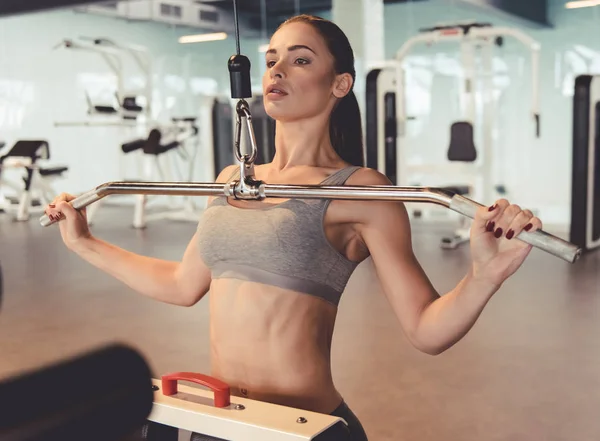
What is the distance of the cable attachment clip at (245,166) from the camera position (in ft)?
3.38

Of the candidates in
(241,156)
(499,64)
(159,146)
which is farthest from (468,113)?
(241,156)

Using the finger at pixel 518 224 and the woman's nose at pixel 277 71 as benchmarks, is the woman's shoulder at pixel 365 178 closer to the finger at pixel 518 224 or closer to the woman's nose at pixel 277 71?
the woman's nose at pixel 277 71

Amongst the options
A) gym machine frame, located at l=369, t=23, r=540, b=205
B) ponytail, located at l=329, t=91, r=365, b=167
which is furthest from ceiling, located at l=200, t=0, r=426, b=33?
ponytail, located at l=329, t=91, r=365, b=167

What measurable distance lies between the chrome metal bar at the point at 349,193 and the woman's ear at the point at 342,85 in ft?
0.93

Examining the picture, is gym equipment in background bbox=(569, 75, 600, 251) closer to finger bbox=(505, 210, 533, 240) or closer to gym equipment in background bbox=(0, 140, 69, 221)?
finger bbox=(505, 210, 533, 240)

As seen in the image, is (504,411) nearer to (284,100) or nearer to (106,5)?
(284,100)

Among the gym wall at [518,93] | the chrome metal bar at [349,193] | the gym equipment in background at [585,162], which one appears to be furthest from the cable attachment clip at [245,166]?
the gym wall at [518,93]

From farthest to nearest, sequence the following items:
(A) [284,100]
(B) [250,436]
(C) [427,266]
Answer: (C) [427,266]
(A) [284,100]
(B) [250,436]

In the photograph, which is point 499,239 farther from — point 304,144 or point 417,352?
point 417,352

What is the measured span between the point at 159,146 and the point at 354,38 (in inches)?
103

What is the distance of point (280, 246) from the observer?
1.11m

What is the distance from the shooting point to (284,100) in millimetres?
1182

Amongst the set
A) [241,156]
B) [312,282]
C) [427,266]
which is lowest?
[427,266]

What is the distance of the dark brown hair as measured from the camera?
3.98 feet
